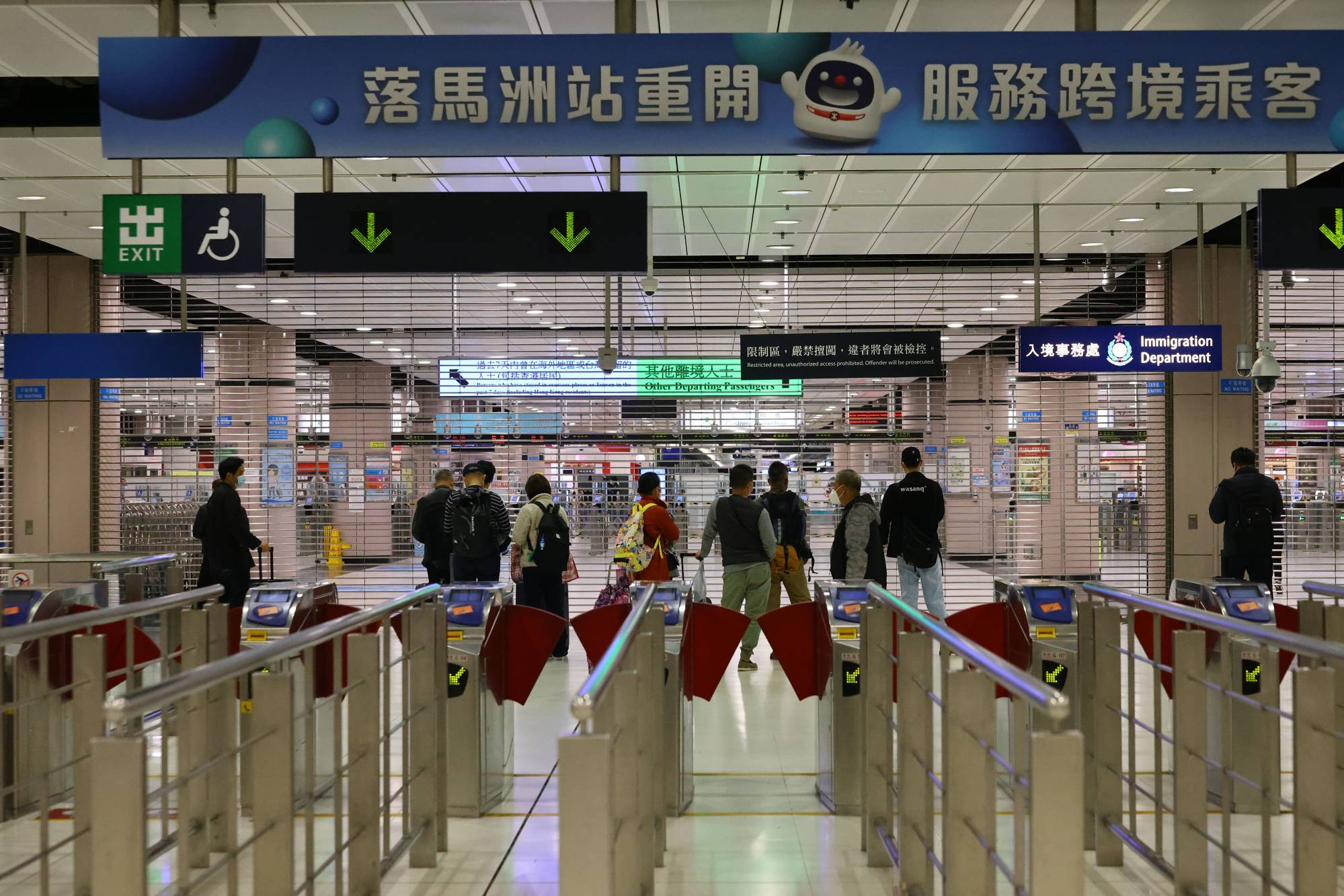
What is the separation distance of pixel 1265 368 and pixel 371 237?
6934 millimetres

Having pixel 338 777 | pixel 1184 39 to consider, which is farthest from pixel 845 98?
pixel 338 777

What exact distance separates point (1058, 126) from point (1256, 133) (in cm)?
86

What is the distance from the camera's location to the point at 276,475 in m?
11.5

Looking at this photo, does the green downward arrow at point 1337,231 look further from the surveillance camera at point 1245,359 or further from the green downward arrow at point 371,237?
the green downward arrow at point 371,237

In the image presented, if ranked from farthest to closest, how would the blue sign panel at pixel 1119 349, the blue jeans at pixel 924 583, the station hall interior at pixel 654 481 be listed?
the blue sign panel at pixel 1119 349
the blue jeans at pixel 924 583
the station hall interior at pixel 654 481

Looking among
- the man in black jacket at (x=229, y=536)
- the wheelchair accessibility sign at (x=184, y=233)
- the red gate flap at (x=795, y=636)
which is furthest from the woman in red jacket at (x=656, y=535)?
the wheelchair accessibility sign at (x=184, y=233)

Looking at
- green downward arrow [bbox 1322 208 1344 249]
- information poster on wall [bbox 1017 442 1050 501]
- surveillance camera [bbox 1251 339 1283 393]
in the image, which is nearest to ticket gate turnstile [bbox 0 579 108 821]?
green downward arrow [bbox 1322 208 1344 249]

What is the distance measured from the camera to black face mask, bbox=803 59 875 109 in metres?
4.72

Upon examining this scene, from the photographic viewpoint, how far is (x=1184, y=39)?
183 inches

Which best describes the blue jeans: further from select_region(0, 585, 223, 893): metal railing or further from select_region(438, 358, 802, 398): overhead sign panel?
select_region(0, 585, 223, 893): metal railing

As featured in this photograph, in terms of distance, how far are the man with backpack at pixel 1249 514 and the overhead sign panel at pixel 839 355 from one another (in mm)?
2608

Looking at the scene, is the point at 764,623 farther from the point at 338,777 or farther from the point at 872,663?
the point at 338,777

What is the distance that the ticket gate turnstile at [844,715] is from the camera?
4484 millimetres

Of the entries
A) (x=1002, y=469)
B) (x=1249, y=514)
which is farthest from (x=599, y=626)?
(x=1002, y=469)
